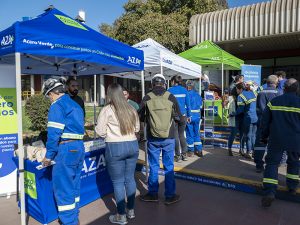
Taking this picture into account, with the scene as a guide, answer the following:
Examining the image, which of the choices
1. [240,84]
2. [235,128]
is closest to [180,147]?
[235,128]

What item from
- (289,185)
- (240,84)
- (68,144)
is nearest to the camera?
(68,144)

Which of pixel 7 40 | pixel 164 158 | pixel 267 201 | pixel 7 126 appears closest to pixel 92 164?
pixel 164 158

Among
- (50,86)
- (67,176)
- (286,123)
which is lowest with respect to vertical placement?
(67,176)

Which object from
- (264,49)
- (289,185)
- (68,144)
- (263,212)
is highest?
(264,49)

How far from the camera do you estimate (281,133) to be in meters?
4.04

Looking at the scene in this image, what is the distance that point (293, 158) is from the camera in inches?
165

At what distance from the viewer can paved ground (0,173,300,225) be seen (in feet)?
12.3

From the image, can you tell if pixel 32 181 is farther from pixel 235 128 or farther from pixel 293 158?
pixel 235 128

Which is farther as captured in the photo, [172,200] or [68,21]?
[172,200]

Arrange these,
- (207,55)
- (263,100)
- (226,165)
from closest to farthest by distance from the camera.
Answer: (263,100) < (226,165) < (207,55)

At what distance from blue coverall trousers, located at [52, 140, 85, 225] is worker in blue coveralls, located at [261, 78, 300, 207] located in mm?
2764

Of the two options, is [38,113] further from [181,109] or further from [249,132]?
[249,132]

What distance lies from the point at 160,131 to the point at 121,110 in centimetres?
83

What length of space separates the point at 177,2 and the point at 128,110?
692 inches
